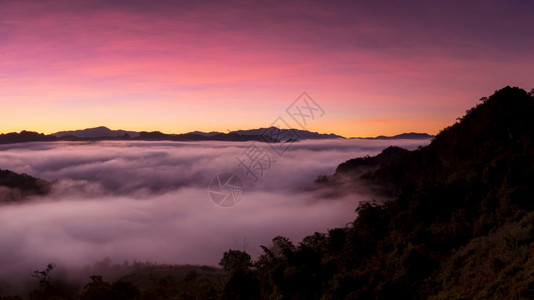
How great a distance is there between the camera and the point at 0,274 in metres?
191

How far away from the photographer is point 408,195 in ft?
115

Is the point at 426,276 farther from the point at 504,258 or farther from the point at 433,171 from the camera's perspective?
the point at 433,171

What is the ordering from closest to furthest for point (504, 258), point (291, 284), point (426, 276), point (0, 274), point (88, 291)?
point (504, 258)
point (426, 276)
point (291, 284)
point (88, 291)
point (0, 274)

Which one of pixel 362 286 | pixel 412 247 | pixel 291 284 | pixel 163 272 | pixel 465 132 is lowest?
pixel 163 272

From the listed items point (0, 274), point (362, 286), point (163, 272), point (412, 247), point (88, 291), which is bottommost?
point (0, 274)

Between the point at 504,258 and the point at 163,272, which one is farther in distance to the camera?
the point at 163,272

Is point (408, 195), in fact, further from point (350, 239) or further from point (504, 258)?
point (504, 258)

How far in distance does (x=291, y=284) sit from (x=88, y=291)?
126 feet

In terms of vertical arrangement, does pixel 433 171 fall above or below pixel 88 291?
above

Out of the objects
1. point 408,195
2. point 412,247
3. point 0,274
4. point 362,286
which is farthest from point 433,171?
point 0,274

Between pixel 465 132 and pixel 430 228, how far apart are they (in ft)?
52.6

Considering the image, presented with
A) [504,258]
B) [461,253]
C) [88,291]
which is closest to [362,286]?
[461,253]

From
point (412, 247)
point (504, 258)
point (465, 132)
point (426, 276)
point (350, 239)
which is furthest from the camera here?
point (465, 132)

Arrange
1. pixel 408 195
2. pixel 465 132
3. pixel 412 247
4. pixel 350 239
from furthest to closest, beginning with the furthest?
pixel 465 132
pixel 408 195
pixel 350 239
pixel 412 247
